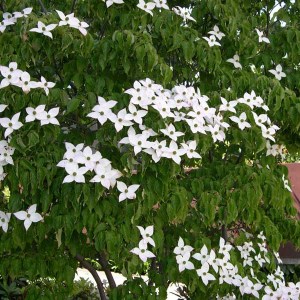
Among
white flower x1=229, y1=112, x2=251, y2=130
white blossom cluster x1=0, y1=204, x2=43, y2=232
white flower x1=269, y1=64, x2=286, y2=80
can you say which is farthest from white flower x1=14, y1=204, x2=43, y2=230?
white flower x1=269, y1=64, x2=286, y2=80

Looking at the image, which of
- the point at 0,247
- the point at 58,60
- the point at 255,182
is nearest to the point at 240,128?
the point at 255,182

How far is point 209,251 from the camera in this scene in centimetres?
221

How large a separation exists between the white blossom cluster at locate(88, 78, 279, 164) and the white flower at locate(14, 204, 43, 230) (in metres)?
0.34

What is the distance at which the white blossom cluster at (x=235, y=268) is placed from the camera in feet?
6.95

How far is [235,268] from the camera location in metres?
2.27

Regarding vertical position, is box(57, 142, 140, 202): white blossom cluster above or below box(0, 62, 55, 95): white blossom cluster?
below

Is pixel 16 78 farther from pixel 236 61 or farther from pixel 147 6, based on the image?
pixel 236 61

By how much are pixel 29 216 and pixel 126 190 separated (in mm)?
307

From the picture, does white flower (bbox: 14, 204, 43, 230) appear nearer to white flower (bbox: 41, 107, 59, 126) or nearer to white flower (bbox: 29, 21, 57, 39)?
white flower (bbox: 41, 107, 59, 126)

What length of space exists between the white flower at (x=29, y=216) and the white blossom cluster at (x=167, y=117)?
337mm

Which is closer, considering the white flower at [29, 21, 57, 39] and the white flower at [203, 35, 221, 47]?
the white flower at [29, 21, 57, 39]

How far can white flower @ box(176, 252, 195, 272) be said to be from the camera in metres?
2.09

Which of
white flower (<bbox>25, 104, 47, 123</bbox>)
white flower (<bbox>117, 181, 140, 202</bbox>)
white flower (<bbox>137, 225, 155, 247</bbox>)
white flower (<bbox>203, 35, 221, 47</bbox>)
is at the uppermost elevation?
white flower (<bbox>203, 35, 221, 47</bbox>)

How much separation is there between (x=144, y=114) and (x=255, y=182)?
51cm
